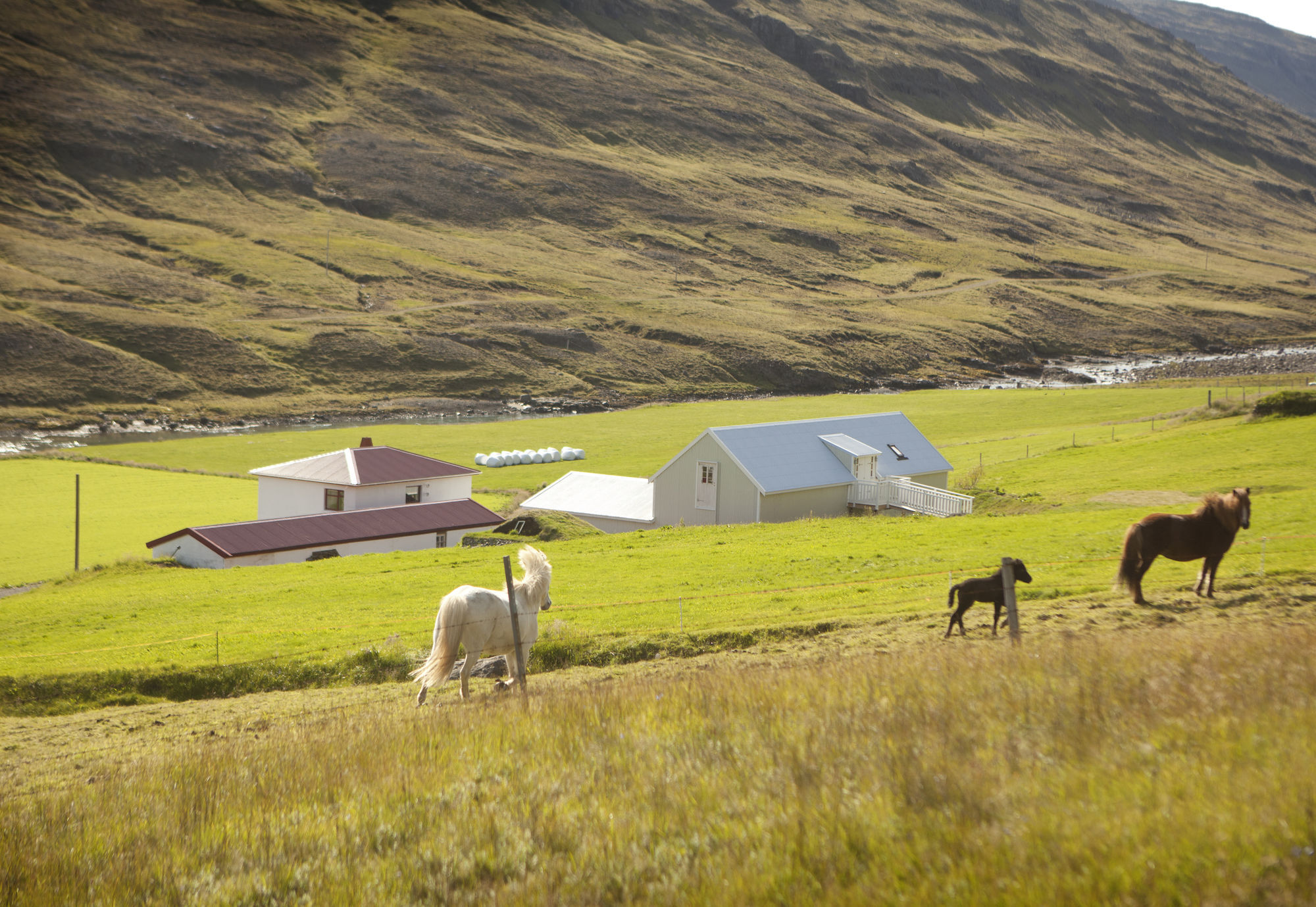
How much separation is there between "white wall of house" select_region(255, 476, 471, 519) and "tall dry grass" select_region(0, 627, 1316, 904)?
38.2 meters

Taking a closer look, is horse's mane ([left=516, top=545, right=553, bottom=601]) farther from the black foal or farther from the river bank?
the river bank

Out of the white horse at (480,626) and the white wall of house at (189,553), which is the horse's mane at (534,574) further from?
the white wall of house at (189,553)

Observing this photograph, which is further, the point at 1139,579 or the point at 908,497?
the point at 908,497

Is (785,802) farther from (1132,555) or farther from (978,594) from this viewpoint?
(1132,555)

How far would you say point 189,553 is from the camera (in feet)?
126

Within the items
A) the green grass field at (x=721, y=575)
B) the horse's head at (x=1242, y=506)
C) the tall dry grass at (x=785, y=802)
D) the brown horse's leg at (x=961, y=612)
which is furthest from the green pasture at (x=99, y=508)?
the horse's head at (x=1242, y=506)

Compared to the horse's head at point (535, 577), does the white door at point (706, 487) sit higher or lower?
higher

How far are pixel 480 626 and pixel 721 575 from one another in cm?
1279

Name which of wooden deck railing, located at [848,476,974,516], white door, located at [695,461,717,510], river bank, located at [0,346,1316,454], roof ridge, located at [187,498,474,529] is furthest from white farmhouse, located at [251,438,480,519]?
river bank, located at [0,346,1316,454]

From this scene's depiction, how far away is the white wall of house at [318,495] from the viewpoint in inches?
1817

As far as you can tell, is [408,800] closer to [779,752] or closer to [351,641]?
[779,752]

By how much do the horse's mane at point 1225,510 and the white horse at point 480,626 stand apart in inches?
394

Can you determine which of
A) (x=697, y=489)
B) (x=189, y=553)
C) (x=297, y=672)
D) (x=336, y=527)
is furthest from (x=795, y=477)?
(x=297, y=672)

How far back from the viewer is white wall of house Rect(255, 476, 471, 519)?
151ft
